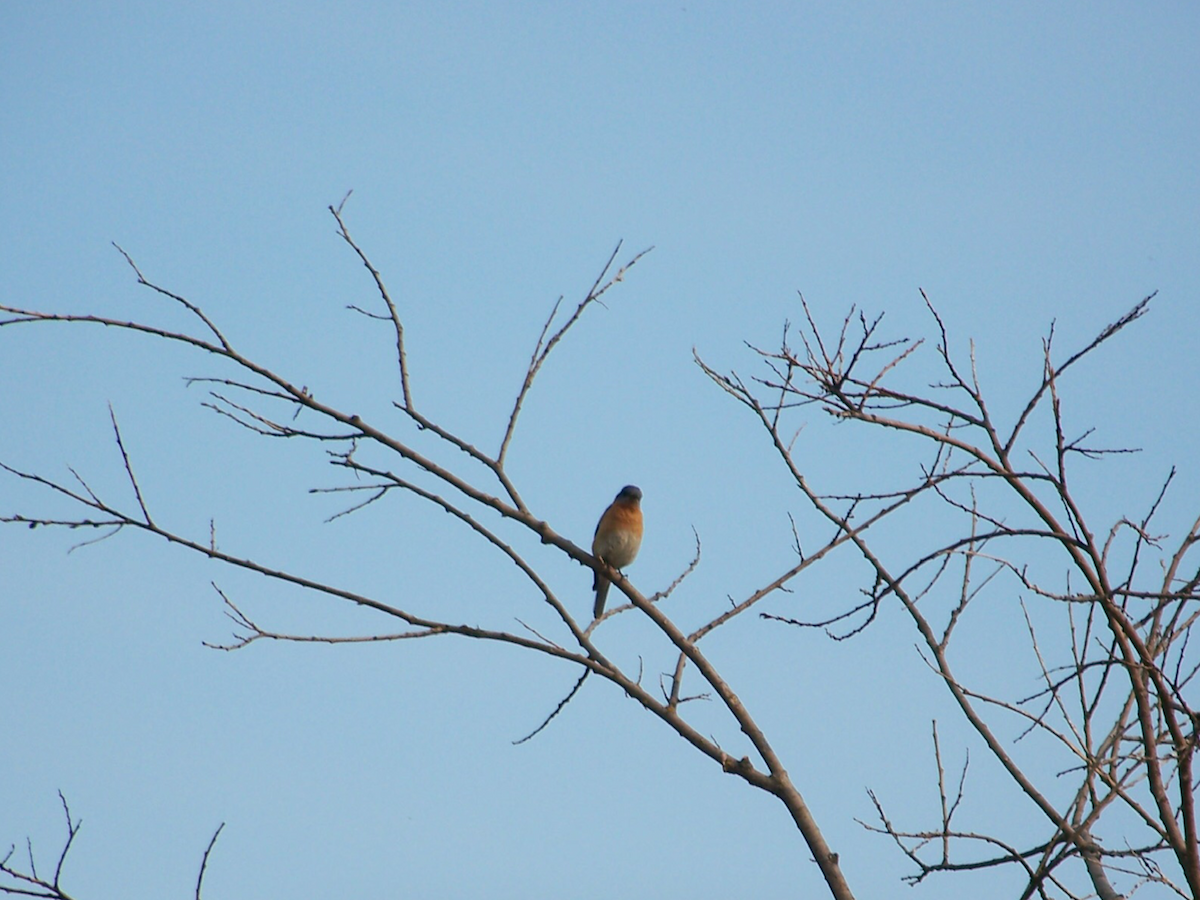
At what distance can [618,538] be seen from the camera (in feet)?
29.9

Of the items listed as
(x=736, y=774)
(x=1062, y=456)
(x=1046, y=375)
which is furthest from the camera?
(x=736, y=774)

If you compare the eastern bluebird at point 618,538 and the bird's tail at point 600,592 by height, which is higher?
the eastern bluebird at point 618,538

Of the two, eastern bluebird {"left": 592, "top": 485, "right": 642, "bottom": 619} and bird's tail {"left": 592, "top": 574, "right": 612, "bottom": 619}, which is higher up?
eastern bluebird {"left": 592, "top": 485, "right": 642, "bottom": 619}

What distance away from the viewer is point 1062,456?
11.9 ft

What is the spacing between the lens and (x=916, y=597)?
4473 mm

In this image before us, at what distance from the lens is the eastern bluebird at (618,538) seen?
912 centimetres

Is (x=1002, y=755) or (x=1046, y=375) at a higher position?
(x=1046, y=375)

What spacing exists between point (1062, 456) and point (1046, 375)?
35 centimetres

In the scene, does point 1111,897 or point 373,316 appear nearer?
point 1111,897

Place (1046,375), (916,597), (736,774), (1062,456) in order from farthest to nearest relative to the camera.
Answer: (916,597) < (736,774) < (1046,375) < (1062,456)

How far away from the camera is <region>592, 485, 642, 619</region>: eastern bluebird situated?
29.9 feet

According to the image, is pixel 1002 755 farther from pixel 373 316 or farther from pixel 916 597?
pixel 373 316

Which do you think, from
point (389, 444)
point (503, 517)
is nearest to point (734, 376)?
point (503, 517)

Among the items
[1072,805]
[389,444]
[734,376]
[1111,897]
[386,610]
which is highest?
[734,376]
